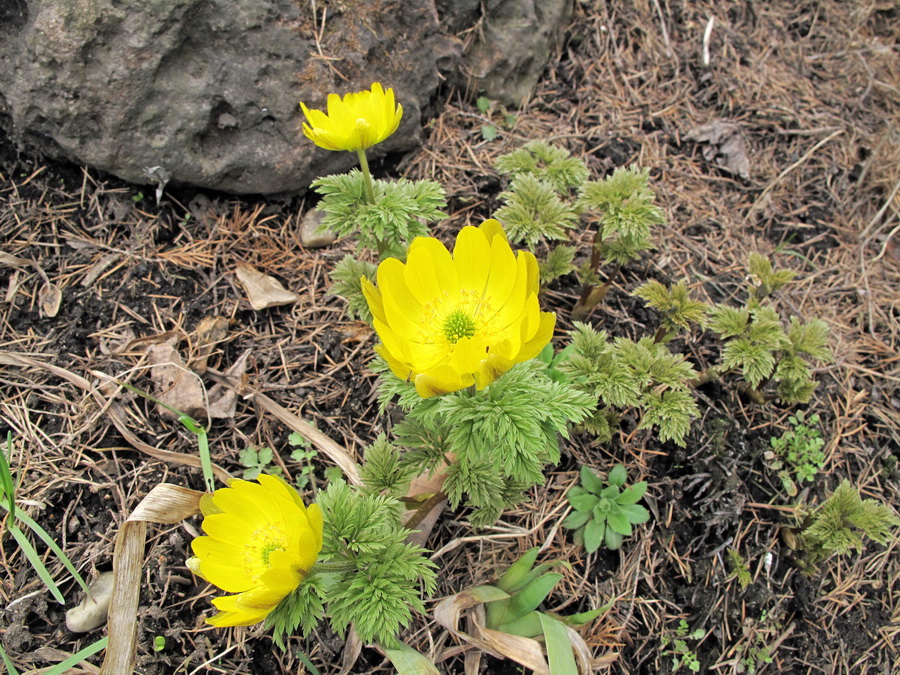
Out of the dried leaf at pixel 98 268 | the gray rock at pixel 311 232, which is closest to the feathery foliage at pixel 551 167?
the gray rock at pixel 311 232

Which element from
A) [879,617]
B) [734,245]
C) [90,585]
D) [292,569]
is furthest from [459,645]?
[734,245]

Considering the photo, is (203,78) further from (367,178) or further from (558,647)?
(558,647)

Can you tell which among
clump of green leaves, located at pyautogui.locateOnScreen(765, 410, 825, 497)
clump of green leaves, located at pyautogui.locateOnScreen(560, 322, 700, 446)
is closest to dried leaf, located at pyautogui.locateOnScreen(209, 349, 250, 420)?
clump of green leaves, located at pyautogui.locateOnScreen(560, 322, 700, 446)

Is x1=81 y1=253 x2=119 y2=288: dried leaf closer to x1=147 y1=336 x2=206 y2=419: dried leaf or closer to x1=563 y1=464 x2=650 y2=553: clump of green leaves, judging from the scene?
x1=147 y1=336 x2=206 y2=419: dried leaf

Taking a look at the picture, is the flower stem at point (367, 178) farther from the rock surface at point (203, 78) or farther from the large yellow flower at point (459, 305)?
the rock surface at point (203, 78)

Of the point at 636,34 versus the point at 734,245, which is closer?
the point at 734,245

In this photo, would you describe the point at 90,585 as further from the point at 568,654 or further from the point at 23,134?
the point at 23,134
